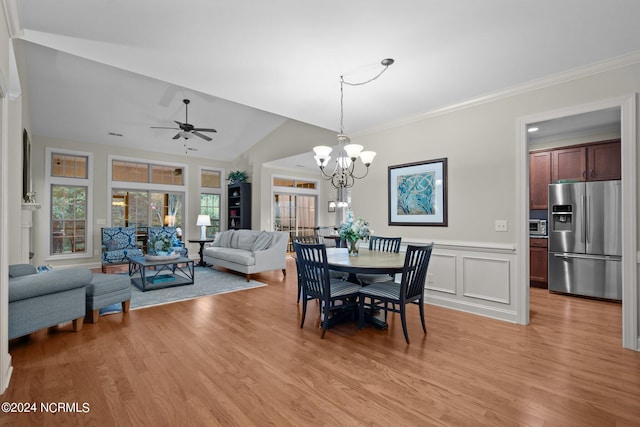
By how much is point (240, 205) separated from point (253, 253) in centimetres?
320

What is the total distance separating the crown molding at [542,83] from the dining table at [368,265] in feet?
6.79

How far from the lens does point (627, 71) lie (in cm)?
277

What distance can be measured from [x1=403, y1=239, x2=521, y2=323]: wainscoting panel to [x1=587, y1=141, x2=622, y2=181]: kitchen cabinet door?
101 inches

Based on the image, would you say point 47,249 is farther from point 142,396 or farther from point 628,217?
point 628,217

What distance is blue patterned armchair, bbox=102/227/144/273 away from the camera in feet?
20.4

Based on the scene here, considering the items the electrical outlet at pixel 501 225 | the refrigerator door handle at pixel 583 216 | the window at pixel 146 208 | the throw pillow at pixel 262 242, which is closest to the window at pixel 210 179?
the window at pixel 146 208

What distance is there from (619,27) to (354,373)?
340 cm

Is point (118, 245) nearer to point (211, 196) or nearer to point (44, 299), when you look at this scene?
point (211, 196)

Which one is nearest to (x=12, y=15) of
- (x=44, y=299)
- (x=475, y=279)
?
(x=44, y=299)

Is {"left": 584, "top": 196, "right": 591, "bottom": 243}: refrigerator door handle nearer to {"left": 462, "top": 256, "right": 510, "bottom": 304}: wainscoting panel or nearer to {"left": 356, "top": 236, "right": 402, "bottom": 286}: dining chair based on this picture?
{"left": 462, "top": 256, "right": 510, "bottom": 304}: wainscoting panel

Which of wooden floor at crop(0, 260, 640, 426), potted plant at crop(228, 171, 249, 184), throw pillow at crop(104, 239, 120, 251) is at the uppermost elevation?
potted plant at crop(228, 171, 249, 184)

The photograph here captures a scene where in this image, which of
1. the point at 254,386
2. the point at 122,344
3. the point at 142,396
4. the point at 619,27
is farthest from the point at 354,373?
the point at 619,27

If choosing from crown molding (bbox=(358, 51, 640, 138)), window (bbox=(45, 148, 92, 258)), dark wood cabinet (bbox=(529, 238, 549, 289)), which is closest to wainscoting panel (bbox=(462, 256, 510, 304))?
crown molding (bbox=(358, 51, 640, 138))

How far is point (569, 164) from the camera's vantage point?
4.85m
